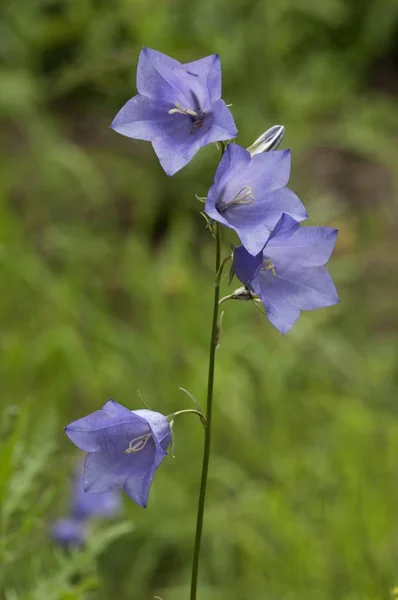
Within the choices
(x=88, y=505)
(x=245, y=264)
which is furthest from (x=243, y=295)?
(x=88, y=505)

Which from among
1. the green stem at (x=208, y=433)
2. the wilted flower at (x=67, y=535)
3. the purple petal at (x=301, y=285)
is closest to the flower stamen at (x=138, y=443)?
the green stem at (x=208, y=433)

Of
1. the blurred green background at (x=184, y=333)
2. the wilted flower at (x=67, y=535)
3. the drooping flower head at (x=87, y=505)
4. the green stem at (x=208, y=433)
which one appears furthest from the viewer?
the blurred green background at (x=184, y=333)

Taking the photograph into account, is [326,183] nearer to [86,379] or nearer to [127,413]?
[86,379]

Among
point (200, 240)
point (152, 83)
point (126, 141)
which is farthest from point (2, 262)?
point (126, 141)

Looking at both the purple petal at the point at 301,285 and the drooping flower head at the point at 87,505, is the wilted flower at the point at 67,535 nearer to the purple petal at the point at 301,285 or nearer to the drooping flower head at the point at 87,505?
the drooping flower head at the point at 87,505

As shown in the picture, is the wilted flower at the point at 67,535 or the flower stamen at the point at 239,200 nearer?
the flower stamen at the point at 239,200

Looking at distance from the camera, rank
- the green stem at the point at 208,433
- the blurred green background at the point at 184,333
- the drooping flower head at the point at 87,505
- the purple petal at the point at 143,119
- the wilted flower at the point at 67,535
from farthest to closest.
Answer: the blurred green background at the point at 184,333, the drooping flower head at the point at 87,505, the wilted flower at the point at 67,535, the purple petal at the point at 143,119, the green stem at the point at 208,433
